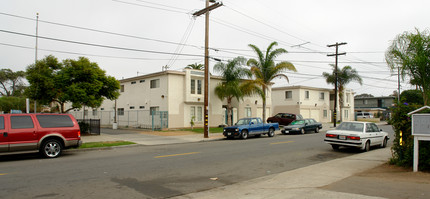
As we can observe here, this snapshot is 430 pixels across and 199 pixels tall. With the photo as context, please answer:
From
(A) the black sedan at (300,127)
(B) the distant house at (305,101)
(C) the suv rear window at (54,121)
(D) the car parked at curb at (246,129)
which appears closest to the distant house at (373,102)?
(B) the distant house at (305,101)

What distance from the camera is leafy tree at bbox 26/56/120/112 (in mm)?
19078

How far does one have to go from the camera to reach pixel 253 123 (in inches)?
853

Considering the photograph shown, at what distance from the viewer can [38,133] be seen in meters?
11.6

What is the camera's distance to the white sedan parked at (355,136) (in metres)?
13.7

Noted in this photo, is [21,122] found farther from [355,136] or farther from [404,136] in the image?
[355,136]

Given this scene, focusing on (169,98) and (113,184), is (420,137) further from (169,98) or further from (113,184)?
(169,98)

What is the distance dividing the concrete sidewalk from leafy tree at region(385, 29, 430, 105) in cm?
330

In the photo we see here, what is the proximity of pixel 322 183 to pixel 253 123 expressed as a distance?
14.1 meters

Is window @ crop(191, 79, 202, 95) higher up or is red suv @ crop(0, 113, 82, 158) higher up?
window @ crop(191, 79, 202, 95)

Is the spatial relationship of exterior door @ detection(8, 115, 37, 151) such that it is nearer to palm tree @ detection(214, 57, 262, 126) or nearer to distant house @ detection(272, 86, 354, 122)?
palm tree @ detection(214, 57, 262, 126)

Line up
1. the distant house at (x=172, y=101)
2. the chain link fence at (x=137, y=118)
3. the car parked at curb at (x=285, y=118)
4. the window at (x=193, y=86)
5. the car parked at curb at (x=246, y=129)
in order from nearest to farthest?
the car parked at curb at (x=246, y=129)
the chain link fence at (x=137, y=118)
the distant house at (x=172, y=101)
the window at (x=193, y=86)
the car parked at curb at (x=285, y=118)

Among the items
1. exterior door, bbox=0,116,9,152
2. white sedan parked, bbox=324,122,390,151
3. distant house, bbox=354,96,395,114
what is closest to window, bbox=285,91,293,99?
white sedan parked, bbox=324,122,390,151

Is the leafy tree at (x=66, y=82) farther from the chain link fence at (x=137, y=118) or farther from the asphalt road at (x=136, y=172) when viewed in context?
the chain link fence at (x=137, y=118)

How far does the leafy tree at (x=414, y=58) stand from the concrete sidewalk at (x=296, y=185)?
130 inches
